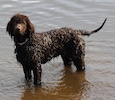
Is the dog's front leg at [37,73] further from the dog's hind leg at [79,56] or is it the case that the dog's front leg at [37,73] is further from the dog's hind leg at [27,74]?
the dog's hind leg at [79,56]

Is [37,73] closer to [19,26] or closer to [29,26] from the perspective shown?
[29,26]

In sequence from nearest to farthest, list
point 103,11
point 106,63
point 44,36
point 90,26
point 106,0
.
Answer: point 44,36 < point 106,63 < point 90,26 < point 103,11 < point 106,0

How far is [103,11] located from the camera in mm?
11758

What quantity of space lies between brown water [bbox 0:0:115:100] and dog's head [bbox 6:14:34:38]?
1299 mm

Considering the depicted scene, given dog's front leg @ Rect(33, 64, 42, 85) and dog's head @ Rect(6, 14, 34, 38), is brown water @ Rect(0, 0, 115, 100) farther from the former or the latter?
dog's head @ Rect(6, 14, 34, 38)

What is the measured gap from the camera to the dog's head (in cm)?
707

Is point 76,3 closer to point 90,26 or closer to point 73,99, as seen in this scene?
point 90,26

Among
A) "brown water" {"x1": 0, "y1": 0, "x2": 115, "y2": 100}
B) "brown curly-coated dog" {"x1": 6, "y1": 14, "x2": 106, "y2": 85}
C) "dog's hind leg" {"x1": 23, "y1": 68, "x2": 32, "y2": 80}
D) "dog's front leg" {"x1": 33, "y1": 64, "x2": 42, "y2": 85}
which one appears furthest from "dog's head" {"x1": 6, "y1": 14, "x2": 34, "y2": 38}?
"brown water" {"x1": 0, "y1": 0, "x2": 115, "y2": 100}

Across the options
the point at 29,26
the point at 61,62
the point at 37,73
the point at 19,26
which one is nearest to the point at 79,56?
the point at 61,62

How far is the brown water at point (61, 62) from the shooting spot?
301 inches

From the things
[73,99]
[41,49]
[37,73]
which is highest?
[41,49]

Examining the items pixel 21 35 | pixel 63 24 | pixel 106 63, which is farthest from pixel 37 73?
pixel 63 24

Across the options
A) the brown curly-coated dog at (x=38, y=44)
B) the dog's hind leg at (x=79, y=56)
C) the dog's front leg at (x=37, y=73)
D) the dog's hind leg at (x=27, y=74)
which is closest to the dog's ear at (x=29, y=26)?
the brown curly-coated dog at (x=38, y=44)

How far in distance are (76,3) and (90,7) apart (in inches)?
23.0
